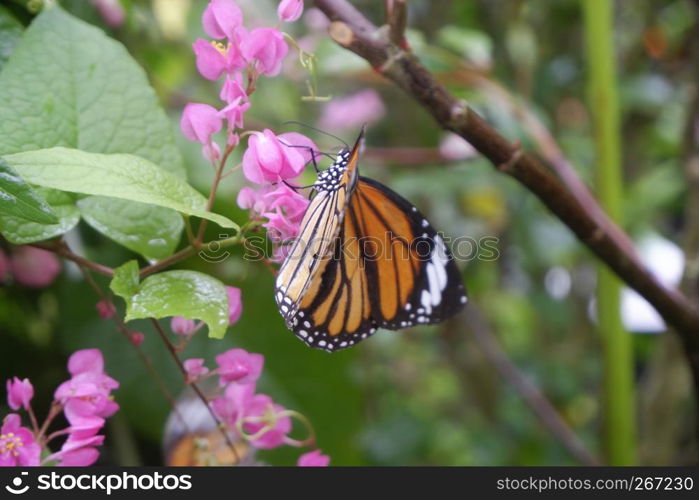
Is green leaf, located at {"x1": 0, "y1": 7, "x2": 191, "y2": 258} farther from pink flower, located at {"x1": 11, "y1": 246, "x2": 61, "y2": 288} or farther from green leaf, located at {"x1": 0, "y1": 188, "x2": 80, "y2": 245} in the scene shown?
pink flower, located at {"x1": 11, "y1": 246, "x2": 61, "y2": 288}

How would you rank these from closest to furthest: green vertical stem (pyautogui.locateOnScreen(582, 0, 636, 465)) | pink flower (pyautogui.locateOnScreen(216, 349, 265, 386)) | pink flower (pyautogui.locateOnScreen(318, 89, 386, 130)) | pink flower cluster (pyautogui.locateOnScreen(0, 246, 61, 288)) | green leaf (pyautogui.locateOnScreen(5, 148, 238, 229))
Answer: green leaf (pyautogui.locateOnScreen(5, 148, 238, 229)) < pink flower (pyautogui.locateOnScreen(216, 349, 265, 386)) < pink flower cluster (pyautogui.locateOnScreen(0, 246, 61, 288)) < green vertical stem (pyautogui.locateOnScreen(582, 0, 636, 465)) < pink flower (pyautogui.locateOnScreen(318, 89, 386, 130))

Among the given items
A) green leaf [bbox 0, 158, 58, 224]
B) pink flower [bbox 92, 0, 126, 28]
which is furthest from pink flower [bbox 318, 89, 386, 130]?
green leaf [bbox 0, 158, 58, 224]

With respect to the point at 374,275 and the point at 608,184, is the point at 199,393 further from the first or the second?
the point at 608,184

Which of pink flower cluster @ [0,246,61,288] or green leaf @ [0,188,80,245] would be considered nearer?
green leaf @ [0,188,80,245]

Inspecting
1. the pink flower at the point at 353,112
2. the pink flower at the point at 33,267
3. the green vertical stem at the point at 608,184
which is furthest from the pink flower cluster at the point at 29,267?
the pink flower at the point at 353,112

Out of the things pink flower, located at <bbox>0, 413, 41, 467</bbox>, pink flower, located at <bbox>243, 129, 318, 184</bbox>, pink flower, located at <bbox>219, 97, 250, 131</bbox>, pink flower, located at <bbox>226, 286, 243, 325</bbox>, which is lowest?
pink flower, located at <bbox>0, 413, 41, 467</bbox>

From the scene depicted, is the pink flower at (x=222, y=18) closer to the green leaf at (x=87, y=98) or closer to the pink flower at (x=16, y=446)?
the green leaf at (x=87, y=98)
